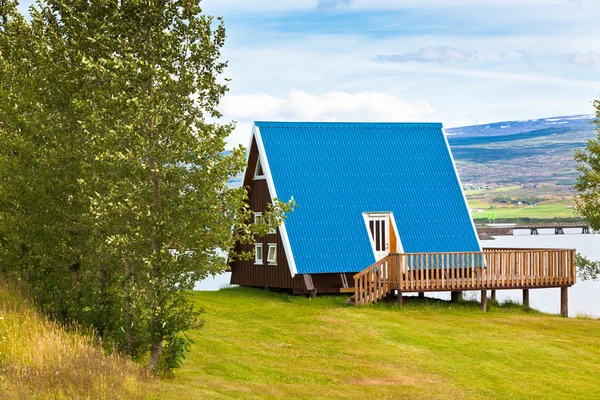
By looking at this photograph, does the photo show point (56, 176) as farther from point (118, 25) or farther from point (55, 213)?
point (118, 25)

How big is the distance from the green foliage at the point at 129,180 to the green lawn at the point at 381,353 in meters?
2.36

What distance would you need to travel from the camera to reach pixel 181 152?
20.3m

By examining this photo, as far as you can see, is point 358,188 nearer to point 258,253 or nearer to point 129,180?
point 258,253

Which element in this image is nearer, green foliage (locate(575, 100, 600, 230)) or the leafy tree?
the leafy tree

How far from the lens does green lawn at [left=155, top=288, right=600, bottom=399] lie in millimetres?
21719

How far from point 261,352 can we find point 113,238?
6907 millimetres

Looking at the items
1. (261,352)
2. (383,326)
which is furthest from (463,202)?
(261,352)

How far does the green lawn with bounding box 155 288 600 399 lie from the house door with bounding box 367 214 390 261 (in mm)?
2782

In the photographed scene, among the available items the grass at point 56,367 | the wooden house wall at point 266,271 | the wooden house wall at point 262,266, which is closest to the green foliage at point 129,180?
the grass at point 56,367

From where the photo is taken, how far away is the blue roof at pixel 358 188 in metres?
35.9

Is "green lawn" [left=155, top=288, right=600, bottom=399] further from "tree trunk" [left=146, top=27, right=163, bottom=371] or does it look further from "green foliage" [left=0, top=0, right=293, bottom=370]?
"green foliage" [left=0, top=0, right=293, bottom=370]

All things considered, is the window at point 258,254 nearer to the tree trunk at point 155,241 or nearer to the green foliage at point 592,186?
the green foliage at point 592,186

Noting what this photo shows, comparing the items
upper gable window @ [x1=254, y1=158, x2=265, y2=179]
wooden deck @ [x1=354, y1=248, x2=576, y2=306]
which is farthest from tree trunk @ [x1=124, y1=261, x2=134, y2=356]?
upper gable window @ [x1=254, y1=158, x2=265, y2=179]

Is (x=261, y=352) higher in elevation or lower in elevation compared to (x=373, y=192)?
lower
